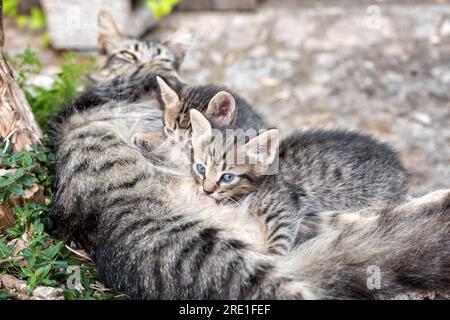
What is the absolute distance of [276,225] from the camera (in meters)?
3.60

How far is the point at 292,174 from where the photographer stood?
3.88 m

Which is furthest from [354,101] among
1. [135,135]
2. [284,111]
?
[135,135]

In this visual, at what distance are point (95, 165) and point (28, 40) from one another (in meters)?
4.78

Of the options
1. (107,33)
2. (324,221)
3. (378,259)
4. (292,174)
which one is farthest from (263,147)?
(107,33)

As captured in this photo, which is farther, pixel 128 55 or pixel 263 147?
pixel 128 55

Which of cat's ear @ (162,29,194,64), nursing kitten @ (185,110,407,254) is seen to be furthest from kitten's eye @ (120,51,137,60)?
nursing kitten @ (185,110,407,254)

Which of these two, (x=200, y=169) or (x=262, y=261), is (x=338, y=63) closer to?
(x=200, y=169)

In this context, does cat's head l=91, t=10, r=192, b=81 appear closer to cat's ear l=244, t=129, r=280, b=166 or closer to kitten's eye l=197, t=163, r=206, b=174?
kitten's eye l=197, t=163, r=206, b=174

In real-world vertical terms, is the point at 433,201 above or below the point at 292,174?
below

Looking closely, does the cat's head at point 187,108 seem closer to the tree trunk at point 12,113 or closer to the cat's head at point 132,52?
the cat's head at point 132,52

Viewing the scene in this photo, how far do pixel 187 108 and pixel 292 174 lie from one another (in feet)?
2.68

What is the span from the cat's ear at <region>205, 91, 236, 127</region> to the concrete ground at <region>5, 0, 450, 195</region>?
2.61 m

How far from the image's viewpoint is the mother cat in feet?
9.95
